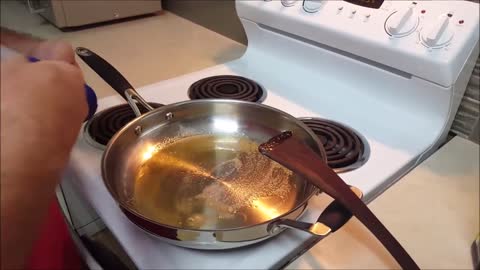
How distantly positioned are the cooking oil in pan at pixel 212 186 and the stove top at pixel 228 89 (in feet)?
0.50

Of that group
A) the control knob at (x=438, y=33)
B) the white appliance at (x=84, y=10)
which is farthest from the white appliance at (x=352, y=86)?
the white appliance at (x=84, y=10)

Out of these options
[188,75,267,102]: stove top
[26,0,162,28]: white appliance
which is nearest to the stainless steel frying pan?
[188,75,267,102]: stove top

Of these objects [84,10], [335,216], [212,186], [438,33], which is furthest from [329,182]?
[84,10]

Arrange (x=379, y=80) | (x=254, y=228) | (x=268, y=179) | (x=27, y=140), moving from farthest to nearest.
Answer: (x=379, y=80)
(x=268, y=179)
(x=254, y=228)
(x=27, y=140)

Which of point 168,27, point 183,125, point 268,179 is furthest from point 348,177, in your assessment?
point 168,27

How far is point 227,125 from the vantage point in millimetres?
586

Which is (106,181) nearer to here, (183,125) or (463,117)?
(183,125)

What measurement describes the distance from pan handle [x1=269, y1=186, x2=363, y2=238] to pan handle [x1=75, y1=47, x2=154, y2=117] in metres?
0.28

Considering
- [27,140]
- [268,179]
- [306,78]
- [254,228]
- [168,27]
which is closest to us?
[27,140]

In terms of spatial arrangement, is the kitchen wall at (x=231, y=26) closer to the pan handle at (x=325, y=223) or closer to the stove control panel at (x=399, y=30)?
the stove control panel at (x=399, y=30)

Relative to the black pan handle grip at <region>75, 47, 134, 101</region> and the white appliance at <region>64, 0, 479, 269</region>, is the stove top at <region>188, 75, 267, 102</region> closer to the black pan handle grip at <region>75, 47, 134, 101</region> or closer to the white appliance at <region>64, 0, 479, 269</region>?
the white appliance at <region>64, 0, 479, 269</region>

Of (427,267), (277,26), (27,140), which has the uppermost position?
(27,140)

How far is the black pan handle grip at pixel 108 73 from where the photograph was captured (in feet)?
1.93

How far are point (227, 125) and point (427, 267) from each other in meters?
0.31
